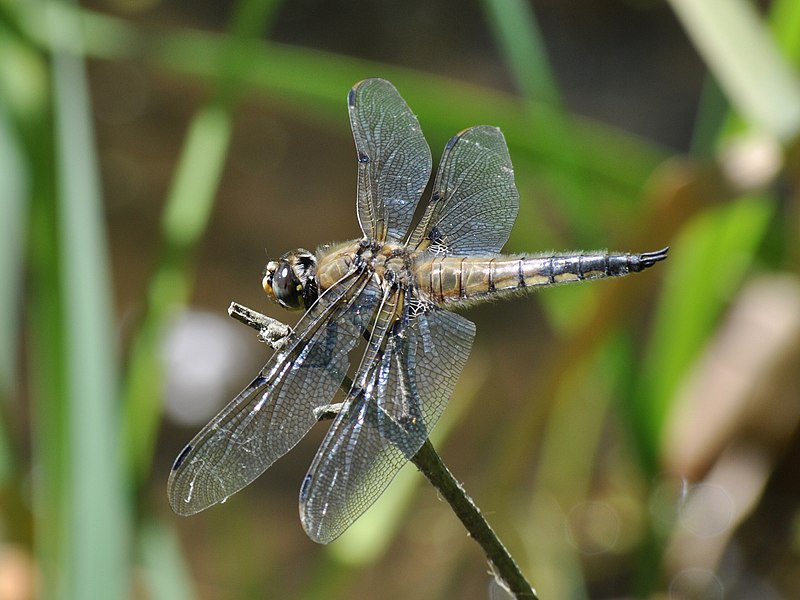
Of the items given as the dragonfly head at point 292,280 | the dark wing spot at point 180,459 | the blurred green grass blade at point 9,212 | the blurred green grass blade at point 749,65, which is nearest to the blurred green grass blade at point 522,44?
the blurred green grass blade at point 749,65

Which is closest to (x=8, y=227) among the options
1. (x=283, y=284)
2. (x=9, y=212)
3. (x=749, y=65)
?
(x=9, y=212)

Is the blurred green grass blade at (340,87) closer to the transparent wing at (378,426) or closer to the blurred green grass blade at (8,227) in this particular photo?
the blurred green grass blade at (8,227)

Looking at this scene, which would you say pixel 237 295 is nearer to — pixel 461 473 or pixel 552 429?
pixel 461 473

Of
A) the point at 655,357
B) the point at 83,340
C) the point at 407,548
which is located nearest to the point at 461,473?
the point at 407,548

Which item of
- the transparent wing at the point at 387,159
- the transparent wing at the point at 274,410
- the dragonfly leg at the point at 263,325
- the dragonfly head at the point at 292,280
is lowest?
the transparent wing at the point at 274,410

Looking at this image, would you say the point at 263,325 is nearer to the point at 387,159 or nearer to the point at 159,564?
the point at 387,159
